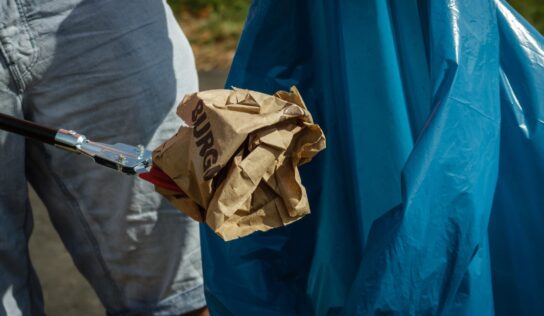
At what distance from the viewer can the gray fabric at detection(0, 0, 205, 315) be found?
5.27 feet

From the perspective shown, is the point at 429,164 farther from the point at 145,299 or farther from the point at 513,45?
the point at 145,299

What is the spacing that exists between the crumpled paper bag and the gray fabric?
0.46 metres

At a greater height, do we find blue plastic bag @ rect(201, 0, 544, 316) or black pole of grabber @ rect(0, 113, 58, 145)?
black pole of grabber @ rect(0, 113, 58, 145)

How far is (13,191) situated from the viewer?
168 cm

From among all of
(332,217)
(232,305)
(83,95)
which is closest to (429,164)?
(332,217)

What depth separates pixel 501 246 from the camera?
4.76ft

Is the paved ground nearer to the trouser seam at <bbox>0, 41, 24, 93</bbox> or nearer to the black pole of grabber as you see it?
the trouser seam at <bbox>0, 41, 24, 93</bbox>

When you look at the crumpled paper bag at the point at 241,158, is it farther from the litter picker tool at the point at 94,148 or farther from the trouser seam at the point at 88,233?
the trouser seam at the point at 88,233

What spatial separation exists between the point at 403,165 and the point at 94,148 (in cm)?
51

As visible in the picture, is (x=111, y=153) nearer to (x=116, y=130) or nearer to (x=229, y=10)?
(x=116, y=130)

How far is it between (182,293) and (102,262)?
0.17 m

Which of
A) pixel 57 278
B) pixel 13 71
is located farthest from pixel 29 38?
pixel 57 278

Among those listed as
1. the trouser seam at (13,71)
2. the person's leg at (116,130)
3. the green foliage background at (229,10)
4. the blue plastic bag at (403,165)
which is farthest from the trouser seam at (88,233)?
the green foliage background at (229,10)

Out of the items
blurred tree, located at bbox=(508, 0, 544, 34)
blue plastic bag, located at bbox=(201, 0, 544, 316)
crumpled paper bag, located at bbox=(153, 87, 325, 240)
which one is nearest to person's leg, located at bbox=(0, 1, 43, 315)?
blue plastic bag, located at bbox=(201, 0, 544, 316)
